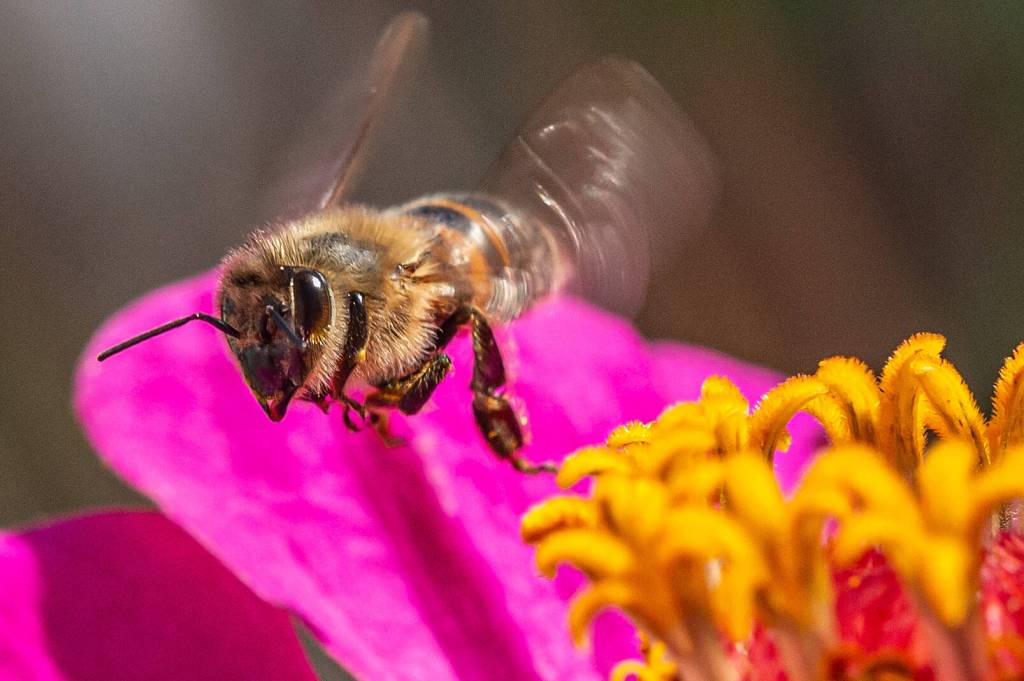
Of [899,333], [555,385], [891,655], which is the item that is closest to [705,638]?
[891,655]

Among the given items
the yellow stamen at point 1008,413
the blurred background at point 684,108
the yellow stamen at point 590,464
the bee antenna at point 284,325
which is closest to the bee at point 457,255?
the bee antenna at point 284,325

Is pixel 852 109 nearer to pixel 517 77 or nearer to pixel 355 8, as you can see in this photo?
pixel 517 77

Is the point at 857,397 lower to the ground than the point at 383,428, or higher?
higher

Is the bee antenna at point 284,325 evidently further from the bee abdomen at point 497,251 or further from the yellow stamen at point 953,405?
the yellow stamen at point 953,405

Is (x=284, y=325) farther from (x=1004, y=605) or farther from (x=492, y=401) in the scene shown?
(x=1004, y=605)

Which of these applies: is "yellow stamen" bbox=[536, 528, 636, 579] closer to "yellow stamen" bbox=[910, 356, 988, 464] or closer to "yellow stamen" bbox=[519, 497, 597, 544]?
"yellow stamen" bbox=[519, 497, 597, 544]

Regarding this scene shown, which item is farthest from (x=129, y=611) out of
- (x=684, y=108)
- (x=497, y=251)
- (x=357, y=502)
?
(x=684, y=108)

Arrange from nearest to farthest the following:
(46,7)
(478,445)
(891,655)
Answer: (891,655), (478,445), (46,7)
